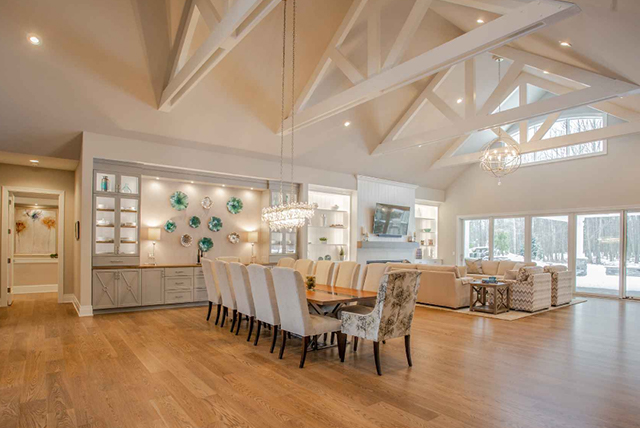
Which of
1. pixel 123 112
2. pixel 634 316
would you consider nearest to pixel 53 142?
pixel 123 112

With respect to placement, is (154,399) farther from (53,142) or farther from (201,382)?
(53,142)

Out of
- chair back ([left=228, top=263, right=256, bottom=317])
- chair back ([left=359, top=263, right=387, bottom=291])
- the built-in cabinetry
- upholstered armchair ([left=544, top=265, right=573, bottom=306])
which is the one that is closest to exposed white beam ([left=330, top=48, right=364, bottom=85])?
chair back ([left=359, top=263, right=387, bottom=291])

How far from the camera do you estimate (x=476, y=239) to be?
41.5 ft

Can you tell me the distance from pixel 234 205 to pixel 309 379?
18.1 feet

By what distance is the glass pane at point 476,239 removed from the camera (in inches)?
486

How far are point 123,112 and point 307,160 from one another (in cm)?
401

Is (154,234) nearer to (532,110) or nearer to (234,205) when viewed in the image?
(234,205)

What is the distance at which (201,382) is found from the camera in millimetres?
3537

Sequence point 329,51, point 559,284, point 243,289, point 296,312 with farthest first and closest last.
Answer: point 559,284 < point 329,51 < point 243,289 < point 296,312

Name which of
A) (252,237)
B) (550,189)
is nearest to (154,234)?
(252,237)

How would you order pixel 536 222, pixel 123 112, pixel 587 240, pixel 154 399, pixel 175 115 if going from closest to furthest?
pixel 154 399
pixel 123 112
pixel 175 115
pixel 587 240
pixel 536 222

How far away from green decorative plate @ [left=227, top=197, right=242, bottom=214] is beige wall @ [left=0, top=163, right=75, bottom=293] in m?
3.40

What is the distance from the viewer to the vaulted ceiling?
5.12 m

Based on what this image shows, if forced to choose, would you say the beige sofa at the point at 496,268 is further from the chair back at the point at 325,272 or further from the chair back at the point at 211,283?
the chair back at the point at 211,283
